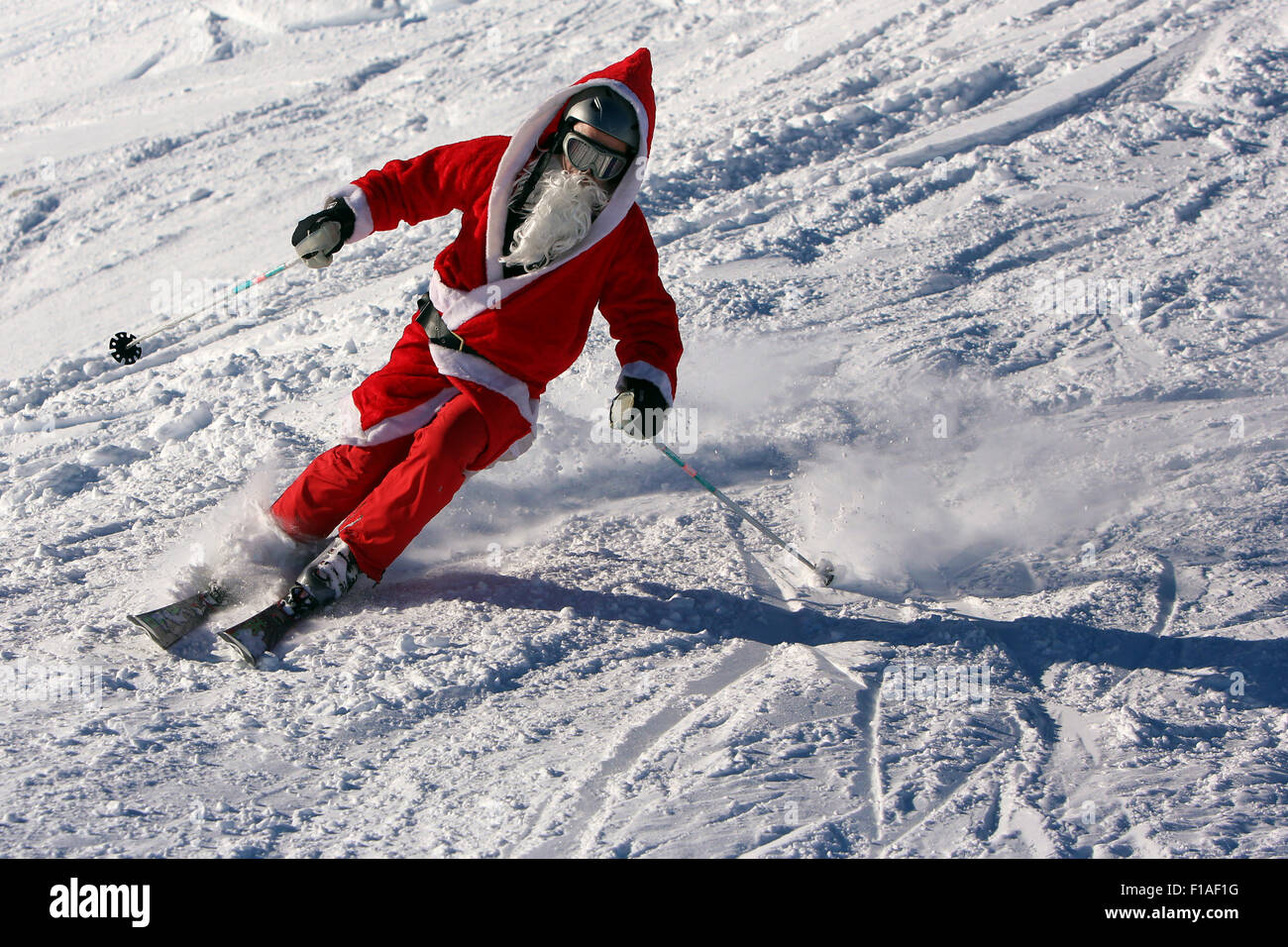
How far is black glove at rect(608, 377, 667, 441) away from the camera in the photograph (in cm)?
311

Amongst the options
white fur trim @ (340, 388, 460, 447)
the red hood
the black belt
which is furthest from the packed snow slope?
the red hood

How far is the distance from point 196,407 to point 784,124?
4.49 m

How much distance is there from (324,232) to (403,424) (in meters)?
0.66

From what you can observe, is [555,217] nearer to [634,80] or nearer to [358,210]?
[634,80]

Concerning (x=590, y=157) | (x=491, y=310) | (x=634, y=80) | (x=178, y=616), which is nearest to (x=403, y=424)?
(x=491, y=310)

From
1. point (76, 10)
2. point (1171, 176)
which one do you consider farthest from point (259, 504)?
point (76, 10)

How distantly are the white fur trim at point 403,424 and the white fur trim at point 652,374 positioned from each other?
0.56 meters

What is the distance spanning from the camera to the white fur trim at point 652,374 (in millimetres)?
3186

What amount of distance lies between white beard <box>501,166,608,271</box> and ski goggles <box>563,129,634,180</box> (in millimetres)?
33

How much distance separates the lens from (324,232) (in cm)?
315

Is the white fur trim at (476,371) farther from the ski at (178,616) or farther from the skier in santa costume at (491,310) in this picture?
the ski at (178,616)

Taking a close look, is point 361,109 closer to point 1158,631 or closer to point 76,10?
point 76,10

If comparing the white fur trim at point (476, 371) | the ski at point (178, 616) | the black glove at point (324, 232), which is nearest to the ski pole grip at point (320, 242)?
the black glove at point (324, 232)

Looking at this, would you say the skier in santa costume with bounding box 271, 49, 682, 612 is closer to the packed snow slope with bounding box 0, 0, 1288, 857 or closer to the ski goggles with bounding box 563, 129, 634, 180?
the ski goggles with bounding box 563, 129, 634, 180
